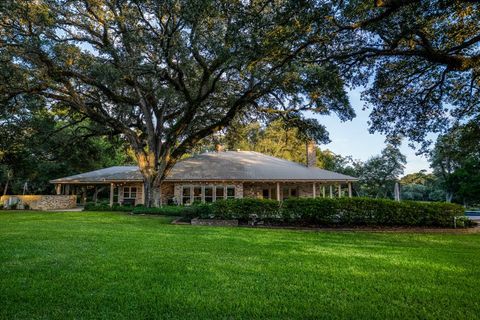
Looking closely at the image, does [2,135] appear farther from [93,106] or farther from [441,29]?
[441,29]

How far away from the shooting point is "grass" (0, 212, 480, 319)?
3115 mm

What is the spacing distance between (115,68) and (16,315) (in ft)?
42.1

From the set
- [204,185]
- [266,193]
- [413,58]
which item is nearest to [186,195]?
[204,185]

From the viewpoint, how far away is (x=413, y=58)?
8.73 m

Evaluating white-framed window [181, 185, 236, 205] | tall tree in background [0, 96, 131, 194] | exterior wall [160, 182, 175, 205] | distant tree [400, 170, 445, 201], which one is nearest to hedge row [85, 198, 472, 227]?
white-framed window [181, 185, 236, 205]

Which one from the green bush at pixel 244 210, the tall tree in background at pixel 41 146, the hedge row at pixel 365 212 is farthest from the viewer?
the tall tree in background at pixel 41 146

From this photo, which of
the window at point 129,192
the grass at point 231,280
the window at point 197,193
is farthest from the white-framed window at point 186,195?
the grass at point 231,280

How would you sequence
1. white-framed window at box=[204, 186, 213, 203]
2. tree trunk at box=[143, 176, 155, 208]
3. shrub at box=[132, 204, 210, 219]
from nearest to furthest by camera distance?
1. shrub at box=[132, 204, 210, 219]
2. tree trunk at box=[143, 176, 155, 208]
3. white-framed window at box=[204, 186, 213, 203]

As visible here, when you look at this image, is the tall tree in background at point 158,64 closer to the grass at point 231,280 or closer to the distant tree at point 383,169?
the grass at point 231,280

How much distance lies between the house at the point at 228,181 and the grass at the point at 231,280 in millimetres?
14268

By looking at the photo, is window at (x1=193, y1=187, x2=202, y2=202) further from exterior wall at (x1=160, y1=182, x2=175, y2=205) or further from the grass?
the grass

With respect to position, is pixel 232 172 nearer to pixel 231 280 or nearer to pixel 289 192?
pixel 289 192

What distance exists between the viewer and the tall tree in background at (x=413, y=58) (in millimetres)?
6781

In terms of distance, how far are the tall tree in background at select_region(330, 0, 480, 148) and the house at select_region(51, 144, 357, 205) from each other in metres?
11.6
